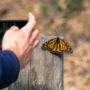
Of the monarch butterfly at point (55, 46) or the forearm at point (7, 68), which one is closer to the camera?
the forearm at point (7, 68)

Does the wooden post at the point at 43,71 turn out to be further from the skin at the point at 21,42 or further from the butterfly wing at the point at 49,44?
the skin at the point at 21,42

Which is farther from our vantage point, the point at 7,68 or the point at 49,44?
the point at 49,44

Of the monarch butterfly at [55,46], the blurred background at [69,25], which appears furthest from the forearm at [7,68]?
the blurred background at [69,25]

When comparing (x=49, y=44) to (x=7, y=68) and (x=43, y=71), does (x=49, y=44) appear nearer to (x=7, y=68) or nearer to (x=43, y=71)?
(x=43, y=71)

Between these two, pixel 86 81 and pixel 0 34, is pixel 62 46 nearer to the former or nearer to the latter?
pixel 0 34

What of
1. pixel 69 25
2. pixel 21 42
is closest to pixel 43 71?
pixel 21 42

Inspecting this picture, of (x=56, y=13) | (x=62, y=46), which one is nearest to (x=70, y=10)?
(x=56, y=13)

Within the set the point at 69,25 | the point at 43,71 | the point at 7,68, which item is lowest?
the point at 43,71
